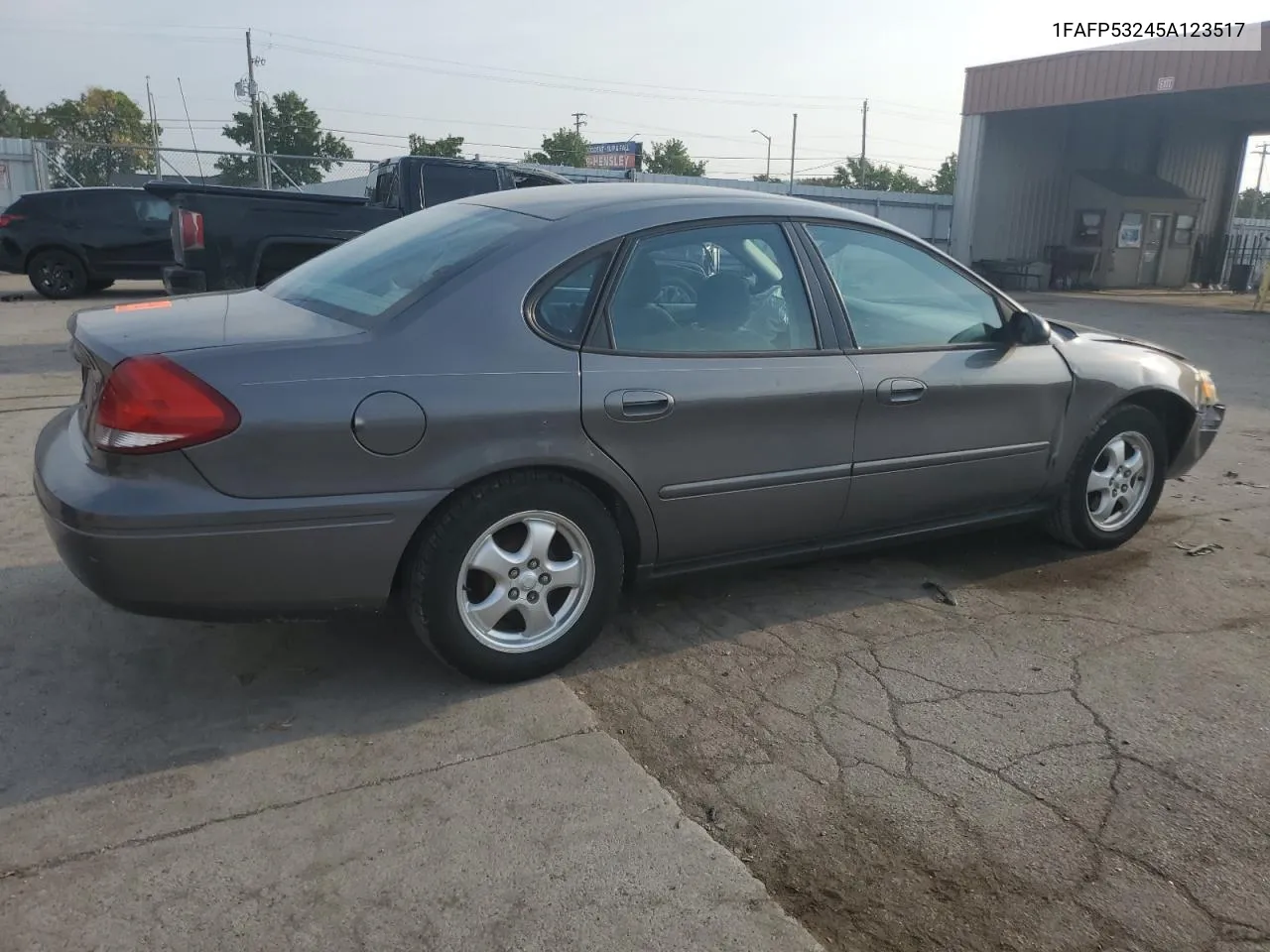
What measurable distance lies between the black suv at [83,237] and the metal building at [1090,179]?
18.2 m

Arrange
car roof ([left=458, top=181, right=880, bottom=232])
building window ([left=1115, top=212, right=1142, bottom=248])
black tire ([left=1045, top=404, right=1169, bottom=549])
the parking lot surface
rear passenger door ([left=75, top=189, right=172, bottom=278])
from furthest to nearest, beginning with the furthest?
1. building window ([left=1115, top=212, right=1142, bottom=248])
2. rear passenger door ([left=75, top=189, right=172, bottom=278])
3. black tire ([left=1045, top=404, right=1169, bottom=549])
4. car roof ([left=458, top=181, right=880, bottom=232])
5. the parking lot surface

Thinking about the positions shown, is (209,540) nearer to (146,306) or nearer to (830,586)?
(146,306)

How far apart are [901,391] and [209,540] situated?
2.48 metres

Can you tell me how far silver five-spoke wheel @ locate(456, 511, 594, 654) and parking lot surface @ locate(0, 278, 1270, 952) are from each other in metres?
0.20

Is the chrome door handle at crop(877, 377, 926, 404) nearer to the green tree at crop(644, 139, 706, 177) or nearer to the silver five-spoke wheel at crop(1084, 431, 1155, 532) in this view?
the silver five-spoke wheel at crop(1084, 431, 1155, 532)

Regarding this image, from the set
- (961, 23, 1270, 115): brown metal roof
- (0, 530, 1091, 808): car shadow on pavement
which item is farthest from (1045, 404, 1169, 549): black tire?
(961, 23, 1270, 115): brown metal roof

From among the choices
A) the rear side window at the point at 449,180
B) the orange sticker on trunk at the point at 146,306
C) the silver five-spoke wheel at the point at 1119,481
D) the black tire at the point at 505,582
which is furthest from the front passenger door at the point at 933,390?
the rear side window at the point at 449,180

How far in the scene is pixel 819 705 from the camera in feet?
10.8

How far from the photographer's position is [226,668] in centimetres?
343

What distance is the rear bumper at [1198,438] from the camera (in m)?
4.92

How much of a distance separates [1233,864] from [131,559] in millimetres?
2934

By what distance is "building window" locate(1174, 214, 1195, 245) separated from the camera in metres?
26.7

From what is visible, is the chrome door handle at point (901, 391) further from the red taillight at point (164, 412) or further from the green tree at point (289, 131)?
the green tree at point (289, 131)

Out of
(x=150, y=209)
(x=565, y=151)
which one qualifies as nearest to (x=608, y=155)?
(x=565, y=151)
